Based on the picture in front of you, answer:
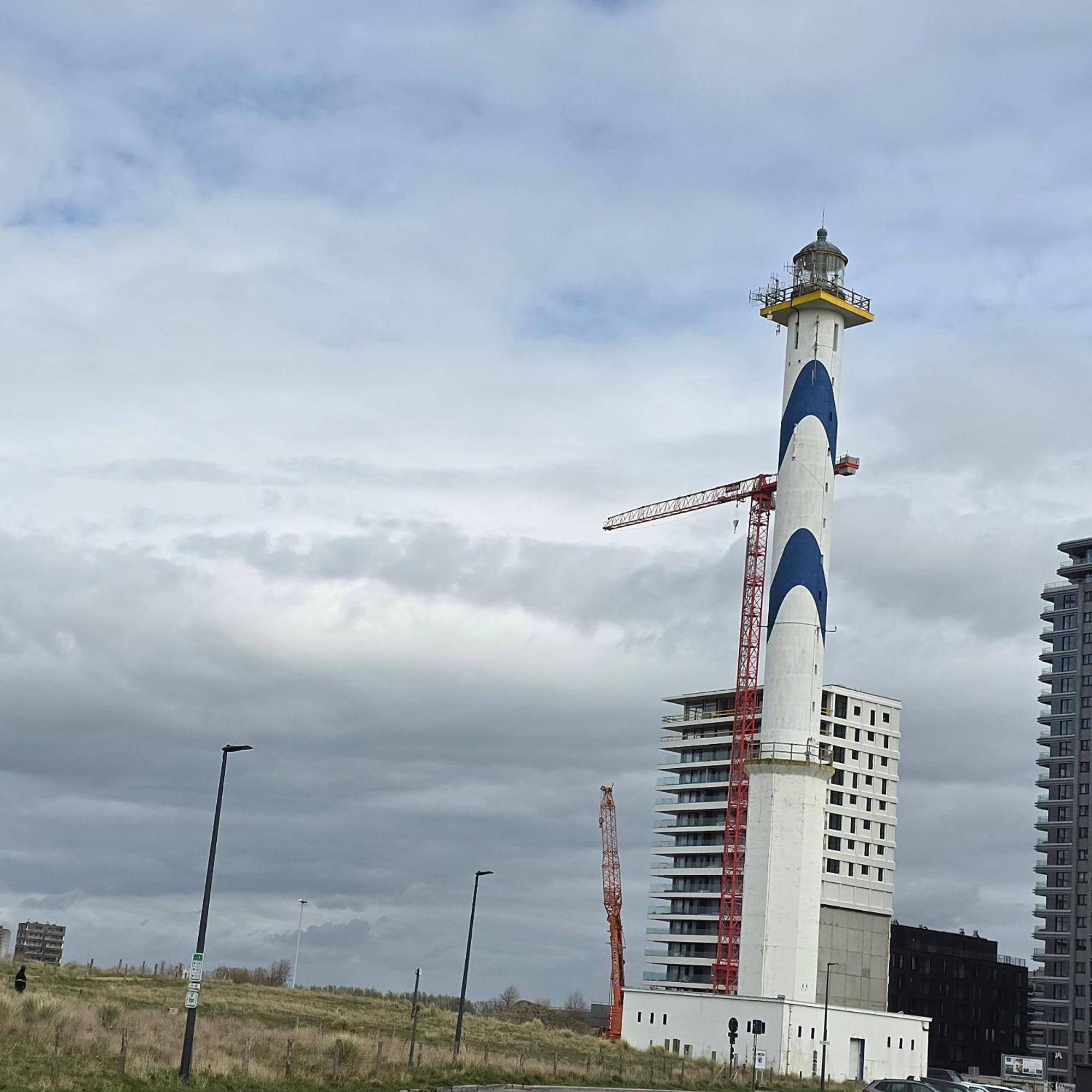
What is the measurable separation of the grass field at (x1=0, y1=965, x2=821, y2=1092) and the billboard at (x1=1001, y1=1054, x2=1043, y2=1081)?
222ft

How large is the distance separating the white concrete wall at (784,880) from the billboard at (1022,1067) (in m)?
70.7

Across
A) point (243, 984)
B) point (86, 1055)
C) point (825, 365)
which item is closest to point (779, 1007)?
point (825, 365)

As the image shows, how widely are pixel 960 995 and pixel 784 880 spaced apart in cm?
8001

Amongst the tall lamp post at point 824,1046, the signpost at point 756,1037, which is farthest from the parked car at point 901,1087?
the signpost at point 756,1037

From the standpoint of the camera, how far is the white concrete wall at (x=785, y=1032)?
312 ft

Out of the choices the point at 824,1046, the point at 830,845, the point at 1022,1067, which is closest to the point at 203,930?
the point at 824,1046

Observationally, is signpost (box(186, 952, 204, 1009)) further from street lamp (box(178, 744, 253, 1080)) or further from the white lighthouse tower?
the white lighthouse tower

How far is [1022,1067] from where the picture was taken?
15812 centimetres

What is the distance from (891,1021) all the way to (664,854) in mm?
52109

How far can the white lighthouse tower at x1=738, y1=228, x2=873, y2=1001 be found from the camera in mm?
97500

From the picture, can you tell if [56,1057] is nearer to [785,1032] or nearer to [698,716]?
[785,1032]

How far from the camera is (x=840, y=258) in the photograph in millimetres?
107188

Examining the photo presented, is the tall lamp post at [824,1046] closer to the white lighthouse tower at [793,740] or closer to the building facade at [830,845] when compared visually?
the white lighthouse tower at [793,740]

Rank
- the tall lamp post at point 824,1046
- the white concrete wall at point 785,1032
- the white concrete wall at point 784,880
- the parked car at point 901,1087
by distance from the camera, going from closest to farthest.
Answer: the parked car at point 901,1087
the tall lamp post at point 824,1046
the white concrete wall at point 785,1032
the white concrete wall at point 784,880
